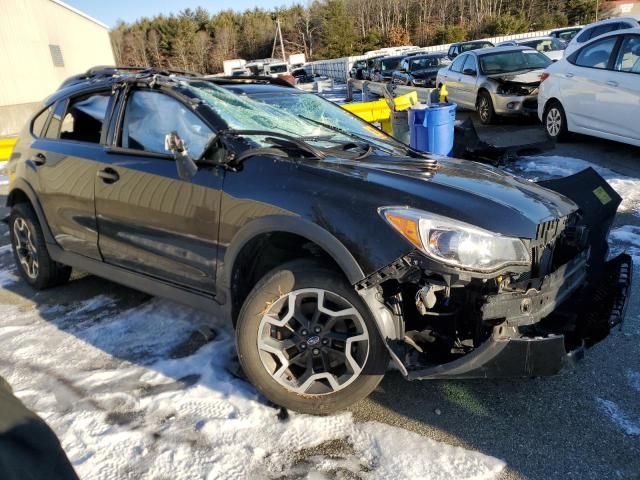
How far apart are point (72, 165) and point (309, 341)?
2.34m

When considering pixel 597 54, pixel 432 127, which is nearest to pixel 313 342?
pixel 432 127

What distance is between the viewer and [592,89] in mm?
7785

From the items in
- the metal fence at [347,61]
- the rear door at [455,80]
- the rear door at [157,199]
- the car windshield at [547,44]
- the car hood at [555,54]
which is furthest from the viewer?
the metal fence at [347,61]

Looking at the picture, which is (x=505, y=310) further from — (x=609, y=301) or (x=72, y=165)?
(x=72, y=165)

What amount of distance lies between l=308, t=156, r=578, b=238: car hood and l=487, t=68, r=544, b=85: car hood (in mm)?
8753

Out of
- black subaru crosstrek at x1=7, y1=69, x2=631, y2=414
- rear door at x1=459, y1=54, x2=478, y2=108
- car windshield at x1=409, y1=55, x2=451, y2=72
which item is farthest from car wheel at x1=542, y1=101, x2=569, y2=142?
car windshield at x1=409, y1=55, x2=451, y2=72

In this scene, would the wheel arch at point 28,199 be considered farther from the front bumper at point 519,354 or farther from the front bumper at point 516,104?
the front bumper at point 516,104

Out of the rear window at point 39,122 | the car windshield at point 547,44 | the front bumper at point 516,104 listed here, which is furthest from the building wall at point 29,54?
the rear window at point 39,122

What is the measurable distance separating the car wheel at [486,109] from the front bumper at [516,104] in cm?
21

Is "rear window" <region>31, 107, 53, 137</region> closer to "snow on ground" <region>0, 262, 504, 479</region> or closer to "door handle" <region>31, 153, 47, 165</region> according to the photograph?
"door handle" <region>31, 153, 47, 165</region>

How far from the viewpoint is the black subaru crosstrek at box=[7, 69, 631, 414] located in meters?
2.44

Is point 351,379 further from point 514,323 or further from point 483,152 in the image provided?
point 483,152

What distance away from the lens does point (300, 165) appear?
2793mm

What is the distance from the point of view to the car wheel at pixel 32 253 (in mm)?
4445
